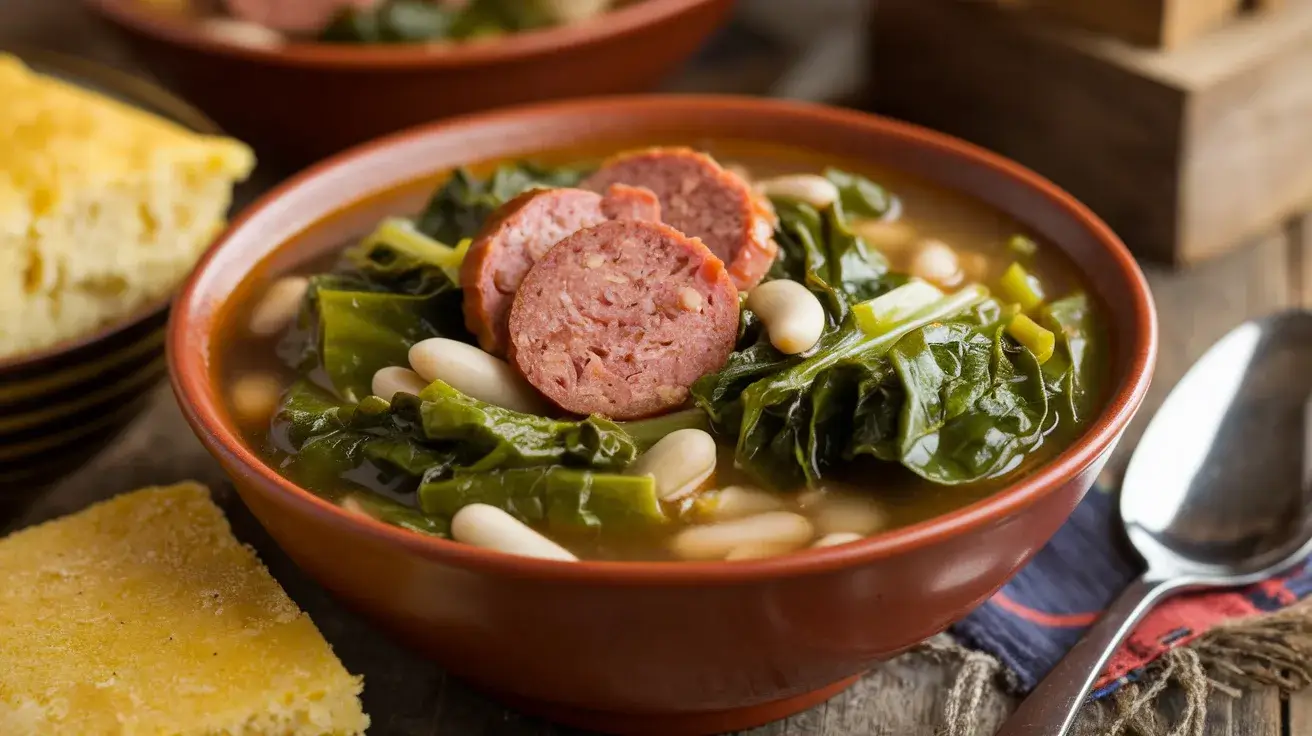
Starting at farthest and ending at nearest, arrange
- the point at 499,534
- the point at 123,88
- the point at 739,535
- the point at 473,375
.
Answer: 1. the point at 123,88
2. the point at 473,375
3. the point at 739,535
4. the point at 499,534

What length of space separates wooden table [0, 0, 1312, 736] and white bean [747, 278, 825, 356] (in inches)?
27.7

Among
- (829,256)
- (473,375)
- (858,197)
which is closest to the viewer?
(473,375)

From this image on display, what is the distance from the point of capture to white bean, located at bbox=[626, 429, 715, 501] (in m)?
2.42

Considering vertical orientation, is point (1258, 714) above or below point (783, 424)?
below

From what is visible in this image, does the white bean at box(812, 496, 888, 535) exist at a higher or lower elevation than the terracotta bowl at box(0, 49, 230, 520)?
higher

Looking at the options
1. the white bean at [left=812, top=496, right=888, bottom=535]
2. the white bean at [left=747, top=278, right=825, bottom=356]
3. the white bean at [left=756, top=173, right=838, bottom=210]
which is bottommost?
the white bean at [left=812, top=496, right=888, bottom=535]

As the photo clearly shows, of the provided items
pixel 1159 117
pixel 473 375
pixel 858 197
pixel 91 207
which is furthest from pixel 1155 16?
pixel 91 207

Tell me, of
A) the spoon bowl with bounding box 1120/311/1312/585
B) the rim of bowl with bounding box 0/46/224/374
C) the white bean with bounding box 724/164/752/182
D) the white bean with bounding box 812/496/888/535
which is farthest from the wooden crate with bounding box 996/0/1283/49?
the rim of bowl with bounding box 0/46/224/374

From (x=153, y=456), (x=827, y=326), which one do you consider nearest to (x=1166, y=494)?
(x=827, y=326)

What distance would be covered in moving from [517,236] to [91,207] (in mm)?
1190

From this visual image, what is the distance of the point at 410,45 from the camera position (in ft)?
13.7

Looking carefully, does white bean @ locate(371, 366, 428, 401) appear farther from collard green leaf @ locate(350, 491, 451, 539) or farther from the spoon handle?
the spoon handle

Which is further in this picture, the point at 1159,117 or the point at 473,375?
the point at 1159,117

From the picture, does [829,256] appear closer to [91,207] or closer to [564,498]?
[564,498]
